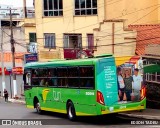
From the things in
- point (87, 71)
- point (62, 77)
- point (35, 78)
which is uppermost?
point (87, 71)

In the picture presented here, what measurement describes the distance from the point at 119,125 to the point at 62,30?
77.5 feet

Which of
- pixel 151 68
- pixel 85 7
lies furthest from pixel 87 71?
pixel 85 7

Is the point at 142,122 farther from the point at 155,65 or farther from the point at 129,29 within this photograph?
the point at 129,29

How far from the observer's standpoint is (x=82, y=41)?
41.2m

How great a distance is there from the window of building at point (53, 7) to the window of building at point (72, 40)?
7.42 feet

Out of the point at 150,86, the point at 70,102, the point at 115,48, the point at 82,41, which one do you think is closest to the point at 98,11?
the point at 82,41

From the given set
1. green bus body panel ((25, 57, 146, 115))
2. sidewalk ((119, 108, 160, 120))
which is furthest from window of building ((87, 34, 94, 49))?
green bus body panel ((25, 57, 146, 115))

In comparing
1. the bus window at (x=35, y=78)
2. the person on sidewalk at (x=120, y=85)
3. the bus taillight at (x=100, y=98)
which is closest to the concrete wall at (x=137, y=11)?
the bus window at (x=35, y=78)

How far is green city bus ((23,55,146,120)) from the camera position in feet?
63.2

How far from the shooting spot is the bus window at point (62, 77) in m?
A: 22.2

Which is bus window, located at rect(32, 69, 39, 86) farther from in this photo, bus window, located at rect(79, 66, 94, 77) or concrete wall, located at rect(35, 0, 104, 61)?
concrete wall, located at rect(35, 0, 104, 61)

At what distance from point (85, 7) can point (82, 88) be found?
21.9 meters

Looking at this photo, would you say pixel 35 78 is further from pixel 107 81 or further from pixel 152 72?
pixel 107 81

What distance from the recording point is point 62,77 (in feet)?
74.2
